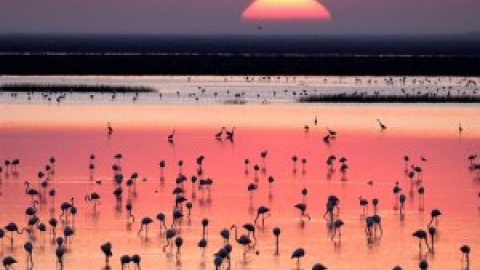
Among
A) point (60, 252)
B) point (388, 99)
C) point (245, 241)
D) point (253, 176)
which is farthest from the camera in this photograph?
point (388, 99)

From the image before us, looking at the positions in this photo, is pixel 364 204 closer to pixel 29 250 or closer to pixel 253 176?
pixel 253 176

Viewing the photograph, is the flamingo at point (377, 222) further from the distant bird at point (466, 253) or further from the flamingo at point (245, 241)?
the flamingo at point (245, 241)

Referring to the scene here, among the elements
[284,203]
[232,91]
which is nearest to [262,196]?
[284,203]

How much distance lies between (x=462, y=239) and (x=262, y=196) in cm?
474

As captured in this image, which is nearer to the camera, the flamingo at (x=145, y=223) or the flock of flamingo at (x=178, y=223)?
the flock of flamingo at (x=178, y=223)

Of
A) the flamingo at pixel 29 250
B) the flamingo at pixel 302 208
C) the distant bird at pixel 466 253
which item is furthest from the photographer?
the flamingo at pixel 302 208

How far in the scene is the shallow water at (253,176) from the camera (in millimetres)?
16078

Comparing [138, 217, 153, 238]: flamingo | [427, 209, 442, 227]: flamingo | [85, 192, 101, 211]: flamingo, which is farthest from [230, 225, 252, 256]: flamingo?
[85, 192, 101, 211]: flamingo

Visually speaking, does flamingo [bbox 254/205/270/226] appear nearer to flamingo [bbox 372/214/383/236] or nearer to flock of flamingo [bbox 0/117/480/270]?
flock of flamingo [bbox 0/117/480/270]

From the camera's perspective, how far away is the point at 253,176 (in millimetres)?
23766

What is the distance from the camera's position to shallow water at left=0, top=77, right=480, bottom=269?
1608 cm

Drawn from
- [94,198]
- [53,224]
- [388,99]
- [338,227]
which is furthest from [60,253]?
[388,99]

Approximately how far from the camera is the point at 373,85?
58750mm

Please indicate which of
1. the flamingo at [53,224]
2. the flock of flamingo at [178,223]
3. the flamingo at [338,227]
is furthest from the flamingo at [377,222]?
the flamingo at [53,224]
